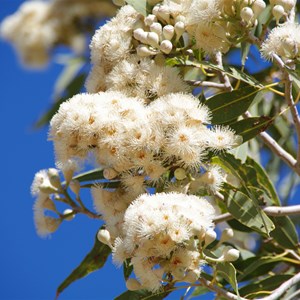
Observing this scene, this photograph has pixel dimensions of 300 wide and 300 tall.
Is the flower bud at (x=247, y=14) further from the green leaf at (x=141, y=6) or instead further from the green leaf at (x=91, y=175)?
the green leaf at (x=91, y=175)

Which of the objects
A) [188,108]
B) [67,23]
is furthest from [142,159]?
[67,23]

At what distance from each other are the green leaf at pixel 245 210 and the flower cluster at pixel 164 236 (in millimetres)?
235

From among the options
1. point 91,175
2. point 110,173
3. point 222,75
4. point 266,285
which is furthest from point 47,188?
point 266,285

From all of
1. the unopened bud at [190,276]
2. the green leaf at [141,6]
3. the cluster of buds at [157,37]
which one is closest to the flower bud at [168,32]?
the cluster of buds at [157,37]

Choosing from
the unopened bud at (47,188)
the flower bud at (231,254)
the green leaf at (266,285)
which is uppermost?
the unopened bud at (47,188)

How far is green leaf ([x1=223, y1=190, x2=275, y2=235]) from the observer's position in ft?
6.37

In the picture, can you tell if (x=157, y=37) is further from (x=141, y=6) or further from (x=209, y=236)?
(x=209, y=236)

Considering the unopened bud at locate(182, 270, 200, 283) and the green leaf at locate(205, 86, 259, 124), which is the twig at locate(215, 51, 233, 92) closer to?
the green leaf at locate(205, 86, 259, 124)

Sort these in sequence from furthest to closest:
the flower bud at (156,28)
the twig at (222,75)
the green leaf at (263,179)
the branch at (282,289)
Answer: the green leaf at (263,179)
the twig at (222,75)
the flower bud at (156,28)
the branch at (282,289)

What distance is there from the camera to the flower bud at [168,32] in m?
1.98

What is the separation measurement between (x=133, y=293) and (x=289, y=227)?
0.56 metres

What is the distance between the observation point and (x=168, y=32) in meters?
1.98

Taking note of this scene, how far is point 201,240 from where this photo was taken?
1723 millimetres

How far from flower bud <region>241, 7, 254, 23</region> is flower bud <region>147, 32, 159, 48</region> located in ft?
0.72
